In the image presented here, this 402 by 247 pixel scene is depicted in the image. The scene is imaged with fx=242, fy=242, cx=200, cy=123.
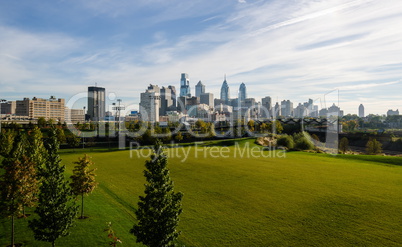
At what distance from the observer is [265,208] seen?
23188 millimetres

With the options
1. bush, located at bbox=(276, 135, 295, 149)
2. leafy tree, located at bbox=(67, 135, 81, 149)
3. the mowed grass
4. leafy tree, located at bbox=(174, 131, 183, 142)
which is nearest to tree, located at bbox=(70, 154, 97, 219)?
the mowed grass

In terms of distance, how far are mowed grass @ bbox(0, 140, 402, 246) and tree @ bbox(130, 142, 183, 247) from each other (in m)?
3.95

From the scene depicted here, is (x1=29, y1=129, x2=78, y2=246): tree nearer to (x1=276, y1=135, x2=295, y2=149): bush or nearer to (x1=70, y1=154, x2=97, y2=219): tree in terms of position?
(x1=70, y1=154, x2=97, y2=219): tree

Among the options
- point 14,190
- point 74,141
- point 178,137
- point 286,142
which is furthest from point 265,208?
point 178,137

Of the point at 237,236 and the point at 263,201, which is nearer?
the point at 237,236

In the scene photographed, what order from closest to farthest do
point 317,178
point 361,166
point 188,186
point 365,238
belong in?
1. point 365,238
2. point 188,186
3. point 317,178
4. point 361,166

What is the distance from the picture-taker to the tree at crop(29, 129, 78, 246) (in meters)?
Result: 16.0

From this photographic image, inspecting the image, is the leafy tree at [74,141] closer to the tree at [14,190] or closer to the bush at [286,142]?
the tree at [14,190]

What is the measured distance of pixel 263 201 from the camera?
25.1m

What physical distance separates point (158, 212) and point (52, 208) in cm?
762

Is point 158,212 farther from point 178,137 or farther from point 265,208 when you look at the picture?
point 178,137

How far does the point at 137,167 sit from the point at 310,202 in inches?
1147

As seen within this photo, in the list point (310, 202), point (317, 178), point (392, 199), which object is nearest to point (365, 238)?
point (310, 202)

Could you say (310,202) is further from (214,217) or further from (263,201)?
(214,217)
